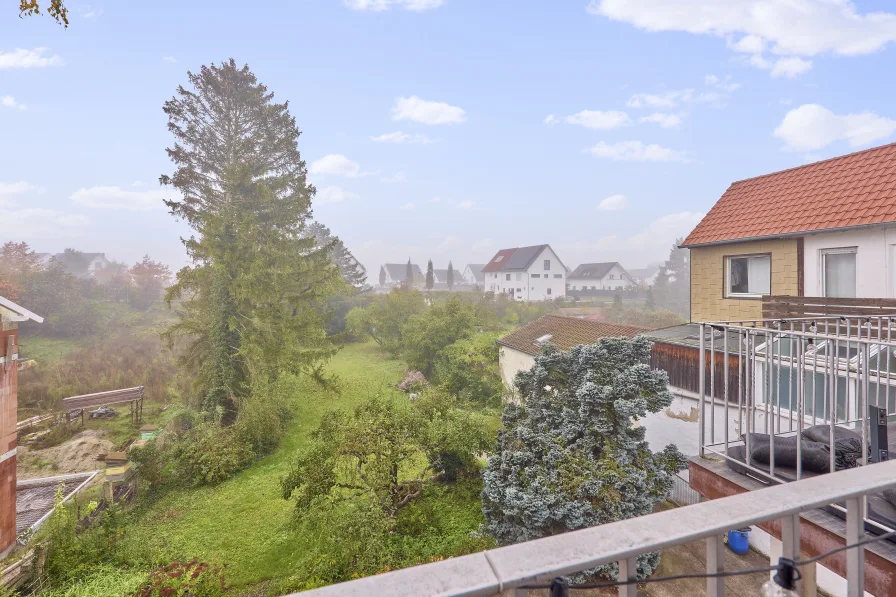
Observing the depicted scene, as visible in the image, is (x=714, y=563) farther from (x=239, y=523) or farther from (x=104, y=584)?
(x=239, y=523)

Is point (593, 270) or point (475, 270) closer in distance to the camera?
point (593, 270)

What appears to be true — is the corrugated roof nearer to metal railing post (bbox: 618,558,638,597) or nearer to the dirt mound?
the dirt mound

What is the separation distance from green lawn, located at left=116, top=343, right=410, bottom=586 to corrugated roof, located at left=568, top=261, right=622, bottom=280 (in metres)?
53.9

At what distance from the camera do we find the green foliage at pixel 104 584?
251 inches

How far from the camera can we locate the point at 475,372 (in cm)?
1867

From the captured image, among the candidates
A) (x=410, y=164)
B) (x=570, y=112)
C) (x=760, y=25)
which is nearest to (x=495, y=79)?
(x=570, y=112)

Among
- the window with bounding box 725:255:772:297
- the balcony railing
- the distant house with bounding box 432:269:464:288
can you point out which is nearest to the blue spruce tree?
the window with bounding box 725:255:772:297

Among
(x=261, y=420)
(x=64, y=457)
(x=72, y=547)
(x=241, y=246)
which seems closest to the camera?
(x=72, y=547)

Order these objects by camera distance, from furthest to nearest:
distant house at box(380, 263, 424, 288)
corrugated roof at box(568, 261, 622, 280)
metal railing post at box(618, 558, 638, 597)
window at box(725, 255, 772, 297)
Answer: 1. distant house at box(380, 263, 424, 288)
2. corrugated roof at box(568, 261, 622, 280)
3. window at box(725, 255, 772, 297)
4. metal railing post at box(618, 558, 638, 597)

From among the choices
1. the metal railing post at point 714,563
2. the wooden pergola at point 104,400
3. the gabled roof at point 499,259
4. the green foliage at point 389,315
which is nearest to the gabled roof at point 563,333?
the green foliage at point 389,315

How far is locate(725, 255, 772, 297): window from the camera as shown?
1034cm

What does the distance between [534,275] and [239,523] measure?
44.3 metres

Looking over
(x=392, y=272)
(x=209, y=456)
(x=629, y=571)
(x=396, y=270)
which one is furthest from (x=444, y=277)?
(x=629, y=571)

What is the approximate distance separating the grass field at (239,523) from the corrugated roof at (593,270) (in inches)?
2161
